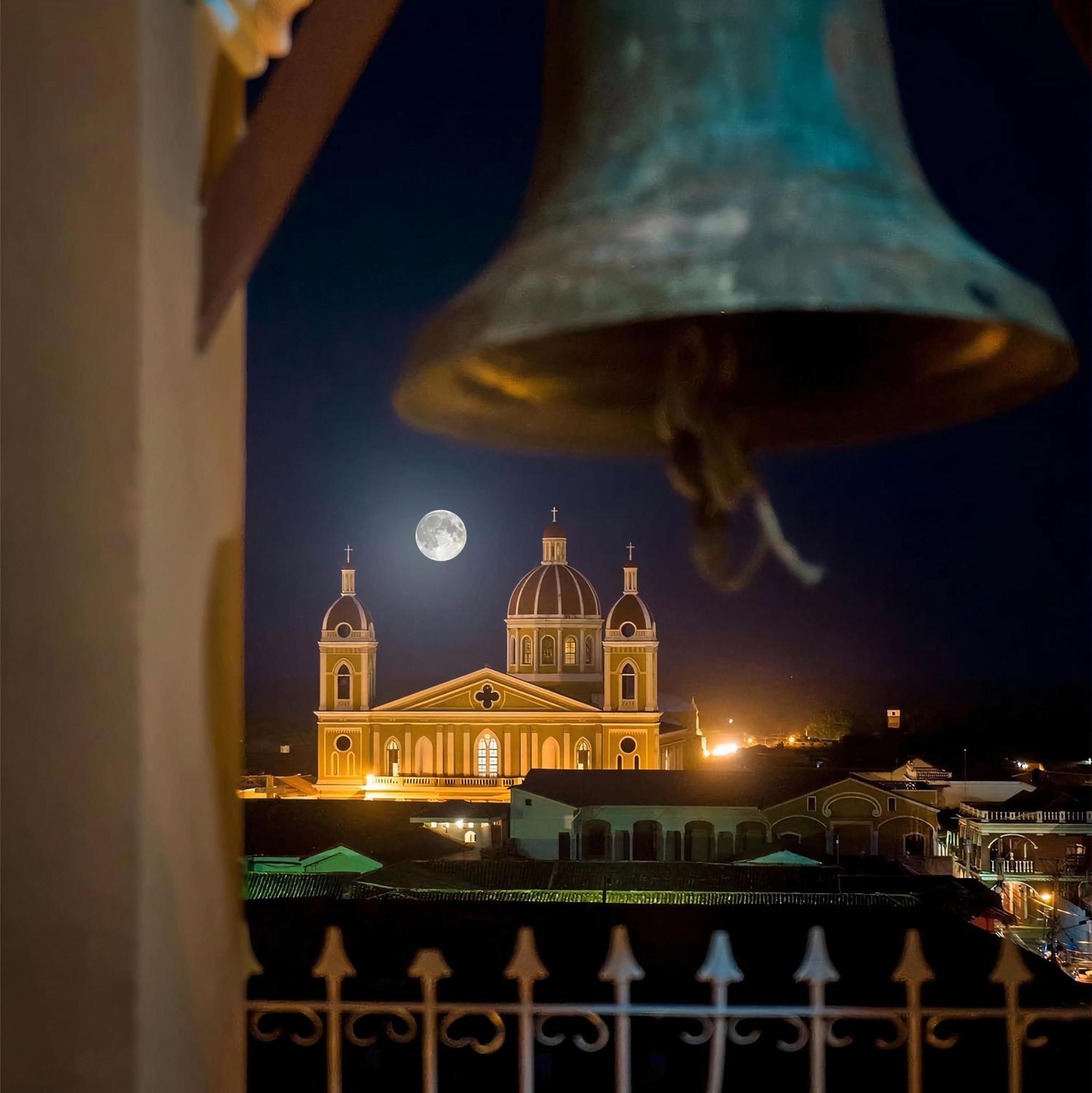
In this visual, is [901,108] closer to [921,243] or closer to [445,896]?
[921,243]

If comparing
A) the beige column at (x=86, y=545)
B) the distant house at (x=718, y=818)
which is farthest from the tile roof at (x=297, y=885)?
the distant house at (x=718, y=818)

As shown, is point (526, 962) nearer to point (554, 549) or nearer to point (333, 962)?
point (333, 962)

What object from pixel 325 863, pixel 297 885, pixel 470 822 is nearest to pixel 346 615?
pixel 470 822

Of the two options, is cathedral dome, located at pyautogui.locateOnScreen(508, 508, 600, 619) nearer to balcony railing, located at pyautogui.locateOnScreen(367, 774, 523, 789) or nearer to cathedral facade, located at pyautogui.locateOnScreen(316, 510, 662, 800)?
cathedral facade, located at pyautogui.locateOnScreen(316, 510, 662, 800)

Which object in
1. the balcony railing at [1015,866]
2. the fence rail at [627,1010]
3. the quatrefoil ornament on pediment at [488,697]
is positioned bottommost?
the balcony railing at [1015,866]

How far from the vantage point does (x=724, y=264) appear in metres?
1.23

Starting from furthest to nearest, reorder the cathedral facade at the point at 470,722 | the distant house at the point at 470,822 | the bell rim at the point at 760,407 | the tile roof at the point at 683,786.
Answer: the cathedral facade at the point at 470,722, the distant house at the point at 470,822, the tile roof at the point at 683,786, the bell rim at the point at 760,407

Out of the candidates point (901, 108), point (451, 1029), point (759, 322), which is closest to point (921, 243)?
point (901, 108)

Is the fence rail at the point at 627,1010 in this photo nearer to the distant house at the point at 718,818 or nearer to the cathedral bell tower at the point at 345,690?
the distant house at the point at 718,818

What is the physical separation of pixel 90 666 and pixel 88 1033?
1.50ft

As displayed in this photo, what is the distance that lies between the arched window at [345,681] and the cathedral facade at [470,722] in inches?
1.4

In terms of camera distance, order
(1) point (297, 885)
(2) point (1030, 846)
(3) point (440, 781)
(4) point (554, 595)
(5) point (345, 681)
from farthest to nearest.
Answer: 1. (4) point (554, 595)
2. (5) point (345, 681)
3. (3) point (440, 781)
4. (2) point (1030, 846)
5. (1) point (297, 885)

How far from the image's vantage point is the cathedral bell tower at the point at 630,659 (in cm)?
3603

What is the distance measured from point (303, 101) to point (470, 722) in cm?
3504
